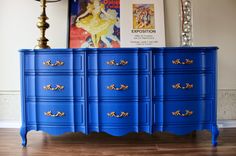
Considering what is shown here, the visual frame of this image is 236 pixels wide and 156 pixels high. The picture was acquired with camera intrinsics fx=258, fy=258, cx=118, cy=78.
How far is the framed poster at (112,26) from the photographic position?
2.87 m

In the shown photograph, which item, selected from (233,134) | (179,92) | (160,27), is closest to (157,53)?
(179,92)

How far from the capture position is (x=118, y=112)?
7.49 ft

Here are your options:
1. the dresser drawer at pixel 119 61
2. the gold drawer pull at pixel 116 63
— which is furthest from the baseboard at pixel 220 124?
the gold drawer pull at pixel 116 63

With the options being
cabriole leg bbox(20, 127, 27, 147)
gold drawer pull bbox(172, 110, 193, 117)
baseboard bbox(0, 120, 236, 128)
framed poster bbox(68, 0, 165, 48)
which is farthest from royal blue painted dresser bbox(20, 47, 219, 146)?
baseboard bbox(0, 120, 236, 128)

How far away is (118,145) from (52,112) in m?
0.69

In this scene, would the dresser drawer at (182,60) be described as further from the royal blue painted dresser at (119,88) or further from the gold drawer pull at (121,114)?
the gold drawer pull at (121,114)

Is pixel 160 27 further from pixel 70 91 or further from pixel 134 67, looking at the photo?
pixel 70 91

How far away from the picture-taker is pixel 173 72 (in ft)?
7.50

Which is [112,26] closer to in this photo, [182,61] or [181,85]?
[182,61]

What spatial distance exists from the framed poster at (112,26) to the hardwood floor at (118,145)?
1.00 metres

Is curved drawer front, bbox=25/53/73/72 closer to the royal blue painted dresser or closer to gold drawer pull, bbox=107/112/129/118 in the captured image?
the royal blue painted dresser

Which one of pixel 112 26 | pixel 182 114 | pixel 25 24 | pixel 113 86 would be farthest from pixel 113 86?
pixel 25 24

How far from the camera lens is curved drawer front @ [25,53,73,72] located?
2.27m

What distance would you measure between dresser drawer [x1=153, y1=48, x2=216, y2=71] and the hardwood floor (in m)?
0.72
